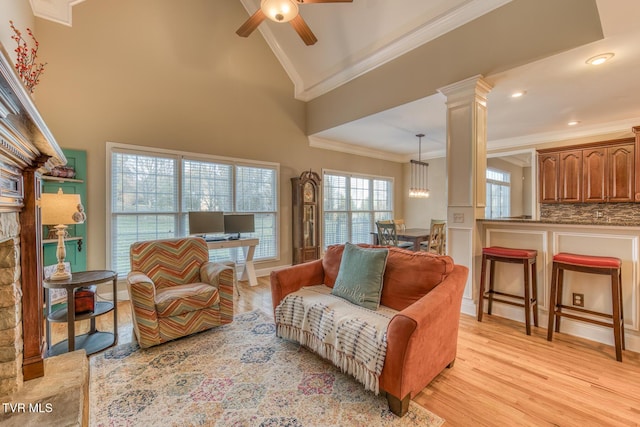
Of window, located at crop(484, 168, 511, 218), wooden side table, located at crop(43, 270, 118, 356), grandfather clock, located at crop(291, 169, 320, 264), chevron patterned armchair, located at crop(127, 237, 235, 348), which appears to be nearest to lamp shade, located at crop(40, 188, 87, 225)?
wooden side table, located at crop(43, 270, 118, 356)

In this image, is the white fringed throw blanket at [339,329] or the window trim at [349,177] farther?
the window trim at [349,177]

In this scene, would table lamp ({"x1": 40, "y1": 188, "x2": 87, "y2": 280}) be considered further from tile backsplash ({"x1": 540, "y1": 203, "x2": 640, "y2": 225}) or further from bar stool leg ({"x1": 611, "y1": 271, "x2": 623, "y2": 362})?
tile backsplash ({"x1": 540, "y1": 203, "x2": 640, "y2": 225})

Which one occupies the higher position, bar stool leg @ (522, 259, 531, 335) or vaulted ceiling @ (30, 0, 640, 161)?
vaulted ceiling @ (30, 0, 640, 161)

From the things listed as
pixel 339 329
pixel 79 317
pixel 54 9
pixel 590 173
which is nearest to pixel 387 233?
pixel 590 173

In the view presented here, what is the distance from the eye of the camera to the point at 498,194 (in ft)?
23.6

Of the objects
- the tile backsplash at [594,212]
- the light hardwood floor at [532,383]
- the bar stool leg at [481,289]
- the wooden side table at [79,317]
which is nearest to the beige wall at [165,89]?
the wooden side table at [79,317]

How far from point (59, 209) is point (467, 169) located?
3852 mm

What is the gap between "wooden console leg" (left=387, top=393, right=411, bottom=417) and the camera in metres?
1.65

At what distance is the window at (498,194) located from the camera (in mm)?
6859

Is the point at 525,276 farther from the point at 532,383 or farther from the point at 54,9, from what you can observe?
the point at 54,9

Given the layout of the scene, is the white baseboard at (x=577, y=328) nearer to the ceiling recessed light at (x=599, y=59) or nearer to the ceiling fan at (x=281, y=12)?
the ceiling recessed light at (x=599, y=59)

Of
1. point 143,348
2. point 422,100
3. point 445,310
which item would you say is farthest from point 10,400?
point 422,100

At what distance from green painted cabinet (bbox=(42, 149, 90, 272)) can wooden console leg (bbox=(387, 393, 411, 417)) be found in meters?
3.69

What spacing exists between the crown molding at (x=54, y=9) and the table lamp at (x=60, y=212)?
7.95 feet
